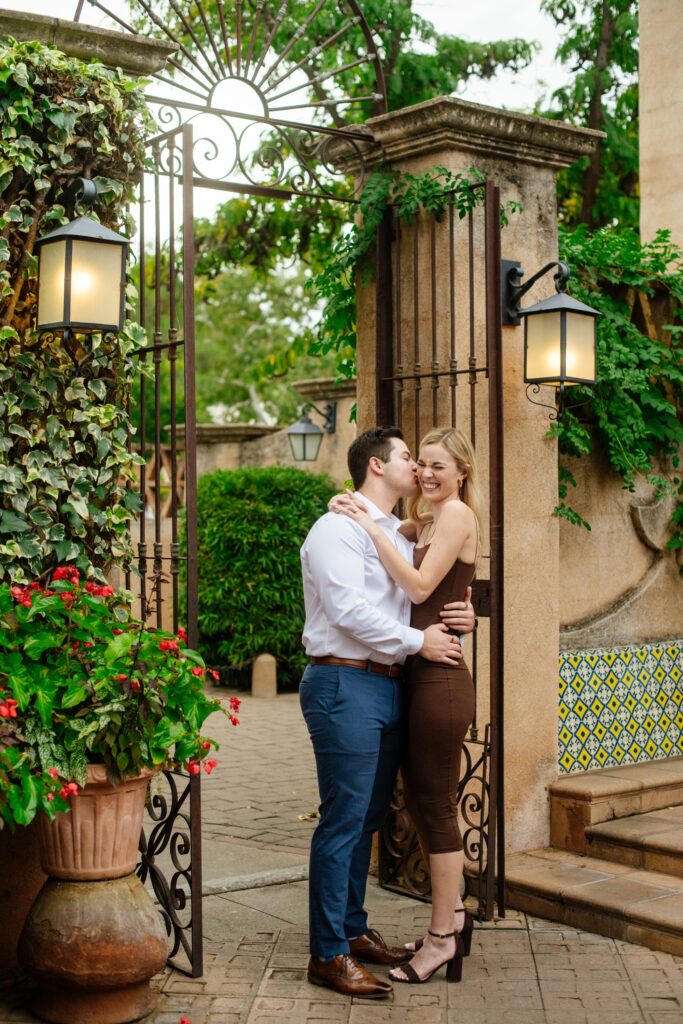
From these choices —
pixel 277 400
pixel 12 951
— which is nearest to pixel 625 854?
pixel 12 951

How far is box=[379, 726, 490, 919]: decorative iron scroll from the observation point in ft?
16.8

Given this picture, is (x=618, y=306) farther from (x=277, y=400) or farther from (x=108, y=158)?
(x=277, y=400)

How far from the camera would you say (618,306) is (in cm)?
657

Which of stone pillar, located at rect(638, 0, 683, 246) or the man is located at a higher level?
stone pillar, located at rect(638, 0, 683, 246)

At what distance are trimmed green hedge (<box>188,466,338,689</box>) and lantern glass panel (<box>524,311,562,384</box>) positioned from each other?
6.64 meters

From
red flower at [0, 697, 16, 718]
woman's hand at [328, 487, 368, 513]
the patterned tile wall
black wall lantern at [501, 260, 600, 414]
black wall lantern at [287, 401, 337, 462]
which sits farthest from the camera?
black wall lantern at [287, 401, 337, 462]

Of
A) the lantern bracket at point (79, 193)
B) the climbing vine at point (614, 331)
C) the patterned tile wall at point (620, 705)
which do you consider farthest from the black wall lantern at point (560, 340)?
the lantern bracket at point (79, 193)

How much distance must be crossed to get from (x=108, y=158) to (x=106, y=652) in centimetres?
190

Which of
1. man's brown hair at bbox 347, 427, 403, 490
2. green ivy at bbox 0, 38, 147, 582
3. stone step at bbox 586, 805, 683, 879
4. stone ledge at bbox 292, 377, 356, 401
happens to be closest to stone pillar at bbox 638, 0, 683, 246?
stone step at bbox 586, 805, 683, 879

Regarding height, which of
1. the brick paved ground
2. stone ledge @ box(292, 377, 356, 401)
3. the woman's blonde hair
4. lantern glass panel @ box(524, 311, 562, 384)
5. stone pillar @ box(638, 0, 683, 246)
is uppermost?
stone pillar @ box(638, 0, 683, 246)

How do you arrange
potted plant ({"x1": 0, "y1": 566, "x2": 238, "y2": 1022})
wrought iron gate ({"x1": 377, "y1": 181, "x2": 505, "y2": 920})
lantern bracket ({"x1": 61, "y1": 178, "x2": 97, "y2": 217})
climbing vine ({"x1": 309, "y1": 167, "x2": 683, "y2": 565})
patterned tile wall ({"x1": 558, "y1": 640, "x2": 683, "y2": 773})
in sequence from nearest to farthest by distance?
1. potted plant ({"x1": 0, "y1": 566, "x2": 238, "y2": 1022})
2. lantern bracket ({"x1": 61, "y1": 178, "x2": 97, "y2": 217})
3. wrought iron gate ({"x1": 377, "y1": 181, "x2": 505, "y2": 920})
4. climbing vine ({"x1": 309, "y1": 167, "x2": 683, "y2": 565})
5. patterned tile wall ({"x1": 558, "y1": 640, "x2": 683, "y2": 773})

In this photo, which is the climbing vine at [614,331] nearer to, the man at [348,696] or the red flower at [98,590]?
the man at [348,696]

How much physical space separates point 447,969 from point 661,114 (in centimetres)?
617

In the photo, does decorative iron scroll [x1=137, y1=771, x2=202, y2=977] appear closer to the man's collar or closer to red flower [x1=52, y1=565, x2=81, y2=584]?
red flower [x1=52, y1=565, x2=81, y2=584]
